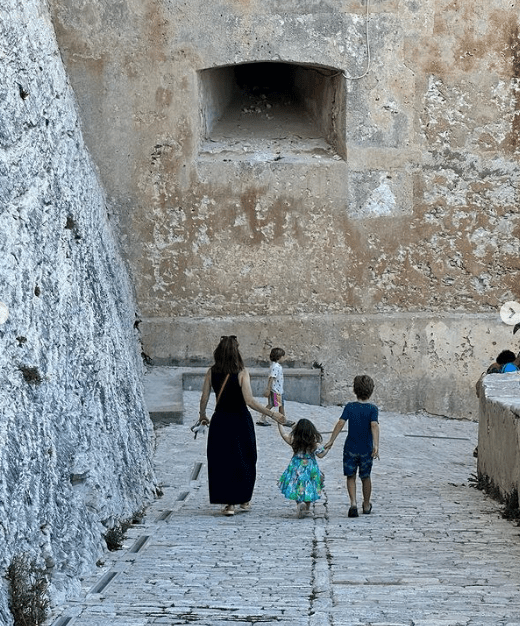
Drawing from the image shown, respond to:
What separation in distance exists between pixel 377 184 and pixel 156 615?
32.4ft

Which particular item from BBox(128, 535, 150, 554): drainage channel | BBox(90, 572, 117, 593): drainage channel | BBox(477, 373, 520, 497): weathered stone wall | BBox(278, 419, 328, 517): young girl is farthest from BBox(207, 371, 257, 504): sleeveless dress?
BBox(90, 572, 117, 593): drainage channel

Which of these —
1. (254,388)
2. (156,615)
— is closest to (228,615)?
(156,615)

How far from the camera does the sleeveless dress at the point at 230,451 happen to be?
27.6 feet

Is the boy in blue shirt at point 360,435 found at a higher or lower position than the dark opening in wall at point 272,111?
lower

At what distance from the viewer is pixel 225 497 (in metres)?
8.40

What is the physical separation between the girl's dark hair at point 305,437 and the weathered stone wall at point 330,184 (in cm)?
620

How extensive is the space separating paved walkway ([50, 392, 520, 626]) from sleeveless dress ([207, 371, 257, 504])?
19 centimetres

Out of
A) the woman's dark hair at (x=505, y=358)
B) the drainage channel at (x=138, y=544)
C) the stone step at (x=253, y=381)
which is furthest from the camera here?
the stone step at (x=253, y=381)

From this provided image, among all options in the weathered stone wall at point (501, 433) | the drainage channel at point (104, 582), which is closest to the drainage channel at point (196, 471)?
the weathered stone wall at point (501, 433)

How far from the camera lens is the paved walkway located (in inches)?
205

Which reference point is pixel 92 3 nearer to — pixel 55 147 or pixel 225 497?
pixel 55 147

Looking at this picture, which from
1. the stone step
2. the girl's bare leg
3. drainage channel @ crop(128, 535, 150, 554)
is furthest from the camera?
the stone step

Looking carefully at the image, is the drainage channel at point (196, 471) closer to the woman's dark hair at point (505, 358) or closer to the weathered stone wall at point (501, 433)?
the weathered stone wall at point (501, 433)

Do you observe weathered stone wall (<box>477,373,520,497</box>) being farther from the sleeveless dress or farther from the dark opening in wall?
the dark opening in wall
